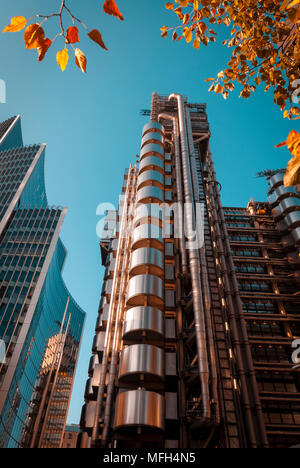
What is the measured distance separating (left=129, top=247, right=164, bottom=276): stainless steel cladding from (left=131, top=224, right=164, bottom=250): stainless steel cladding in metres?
1.47

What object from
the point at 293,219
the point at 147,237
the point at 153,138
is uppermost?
the point at 153,138

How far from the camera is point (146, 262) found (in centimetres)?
2741

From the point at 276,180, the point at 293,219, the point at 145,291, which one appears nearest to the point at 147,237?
the point at 145,291

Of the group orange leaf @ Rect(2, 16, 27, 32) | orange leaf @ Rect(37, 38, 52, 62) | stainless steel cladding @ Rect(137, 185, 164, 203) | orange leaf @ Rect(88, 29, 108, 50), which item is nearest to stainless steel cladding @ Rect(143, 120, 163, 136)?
stainless steel cladding @ Rect(137, 185, 164, 203)

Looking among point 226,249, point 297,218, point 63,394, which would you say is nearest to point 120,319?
point 226,249

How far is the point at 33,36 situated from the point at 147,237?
2618 centimetres

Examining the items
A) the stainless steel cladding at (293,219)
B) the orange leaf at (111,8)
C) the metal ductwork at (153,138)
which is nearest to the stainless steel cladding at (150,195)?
the metal ductwork at (153,138)

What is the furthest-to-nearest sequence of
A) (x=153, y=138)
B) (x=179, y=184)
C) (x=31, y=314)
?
(x=31, y=314) < (x=153, y=138) < (x=179, y=184)

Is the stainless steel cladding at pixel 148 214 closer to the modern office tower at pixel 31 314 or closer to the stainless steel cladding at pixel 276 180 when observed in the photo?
the stainless steel cladding at pixel 276 180

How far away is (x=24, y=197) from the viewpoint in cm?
11312

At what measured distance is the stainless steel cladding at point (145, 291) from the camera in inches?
1007

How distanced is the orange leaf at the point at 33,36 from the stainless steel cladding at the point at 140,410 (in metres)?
20.7

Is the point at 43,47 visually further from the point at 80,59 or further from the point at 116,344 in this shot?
the point at 116,344

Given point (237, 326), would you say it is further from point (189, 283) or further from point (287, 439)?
point (287, 439)
